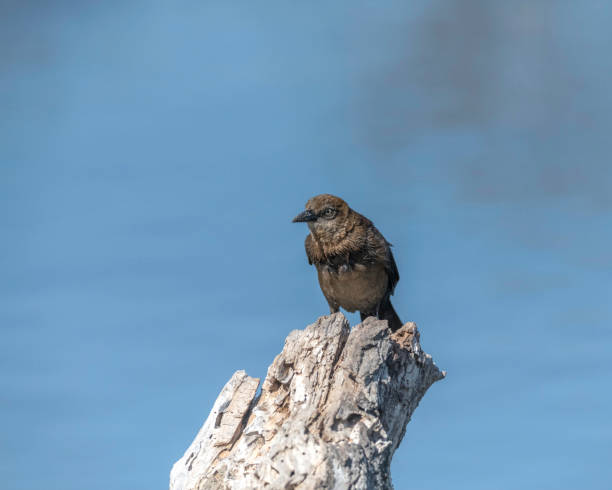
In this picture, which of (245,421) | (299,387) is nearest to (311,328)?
(299,387)

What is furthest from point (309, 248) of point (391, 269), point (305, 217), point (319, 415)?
point (319, 415)

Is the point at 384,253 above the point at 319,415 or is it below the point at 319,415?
above

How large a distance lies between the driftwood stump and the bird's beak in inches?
62.0

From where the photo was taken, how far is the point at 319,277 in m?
9.52

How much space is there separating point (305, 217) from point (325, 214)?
0.27 metres

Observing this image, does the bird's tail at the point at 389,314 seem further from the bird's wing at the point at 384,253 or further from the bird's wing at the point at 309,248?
the bird's wing at the point at 309,248

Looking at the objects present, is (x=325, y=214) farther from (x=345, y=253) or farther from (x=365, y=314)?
(x=365, y=314)

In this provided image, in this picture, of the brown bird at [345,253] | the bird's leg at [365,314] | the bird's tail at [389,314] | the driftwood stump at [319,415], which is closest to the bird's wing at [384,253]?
the brown bird at [345,253]

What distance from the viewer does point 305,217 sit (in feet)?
29.4

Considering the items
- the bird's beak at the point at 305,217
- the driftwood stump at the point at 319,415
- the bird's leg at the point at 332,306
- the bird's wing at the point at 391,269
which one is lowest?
the driftwood stump at the point at 319,415

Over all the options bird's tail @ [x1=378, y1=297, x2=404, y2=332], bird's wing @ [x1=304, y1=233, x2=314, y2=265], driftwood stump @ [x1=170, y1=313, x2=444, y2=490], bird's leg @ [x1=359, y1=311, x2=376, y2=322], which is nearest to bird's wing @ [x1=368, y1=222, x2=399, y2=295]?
bird's tail @ [x1=378, y1=297, x2=404, y2=332]

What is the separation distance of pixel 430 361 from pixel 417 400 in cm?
50

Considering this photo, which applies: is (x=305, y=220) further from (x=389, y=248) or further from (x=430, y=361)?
(x=430, y=361)

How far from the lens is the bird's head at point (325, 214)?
899cm
